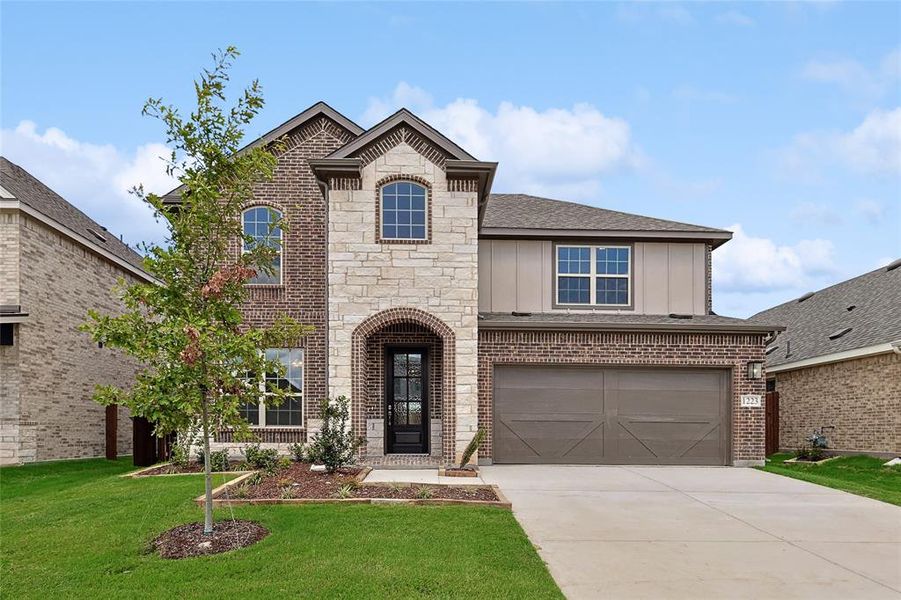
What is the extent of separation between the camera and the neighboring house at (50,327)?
14.8m

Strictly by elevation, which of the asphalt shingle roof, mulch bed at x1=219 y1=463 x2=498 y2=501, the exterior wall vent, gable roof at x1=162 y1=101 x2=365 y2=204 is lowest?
mulch bed at x1=219 y1=463 x2=498 y2=501

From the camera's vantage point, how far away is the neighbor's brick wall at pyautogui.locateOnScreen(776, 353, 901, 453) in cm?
1523

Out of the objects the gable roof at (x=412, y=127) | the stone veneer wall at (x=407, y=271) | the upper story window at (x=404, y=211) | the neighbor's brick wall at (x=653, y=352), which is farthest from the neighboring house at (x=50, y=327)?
the neighbor's brick wall at (x=653, y=352)

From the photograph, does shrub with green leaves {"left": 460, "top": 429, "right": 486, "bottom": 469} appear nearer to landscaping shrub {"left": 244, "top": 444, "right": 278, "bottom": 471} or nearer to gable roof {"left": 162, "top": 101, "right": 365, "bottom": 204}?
landscaping shrub {"left": 244, "top": 444, "right": 278, "bottom": 471}

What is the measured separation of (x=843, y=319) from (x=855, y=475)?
7.30 meters

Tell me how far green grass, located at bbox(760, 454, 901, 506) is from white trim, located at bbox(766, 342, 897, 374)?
2513 millimetres

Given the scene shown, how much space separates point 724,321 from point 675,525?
748cm

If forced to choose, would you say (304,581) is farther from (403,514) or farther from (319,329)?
(319,329)

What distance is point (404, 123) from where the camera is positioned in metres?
13.4

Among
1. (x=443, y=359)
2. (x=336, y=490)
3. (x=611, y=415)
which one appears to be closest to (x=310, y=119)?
(x=443, y=359)

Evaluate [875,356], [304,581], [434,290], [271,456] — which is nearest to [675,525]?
[304,581]

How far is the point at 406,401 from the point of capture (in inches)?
590

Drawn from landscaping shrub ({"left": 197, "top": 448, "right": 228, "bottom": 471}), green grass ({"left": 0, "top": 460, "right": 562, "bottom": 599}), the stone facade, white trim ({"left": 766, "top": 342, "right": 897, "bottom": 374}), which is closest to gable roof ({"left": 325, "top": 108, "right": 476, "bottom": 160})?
landscaping shrub ({"left": 197, "top": 448, "right": 228, "bottom": 471})

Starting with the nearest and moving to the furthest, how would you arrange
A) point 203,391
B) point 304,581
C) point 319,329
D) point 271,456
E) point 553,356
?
point 304,581, point 203,391, point 271,456, point 553,356, point 319,329
